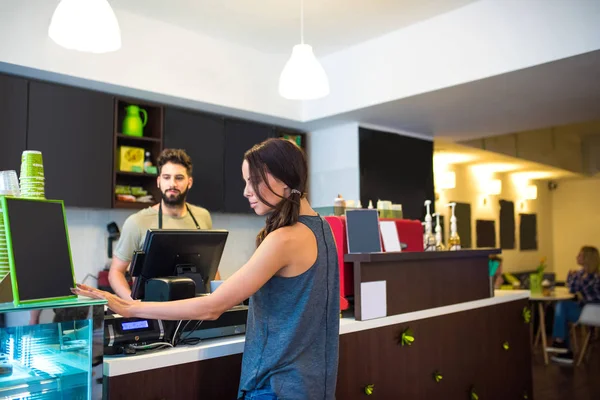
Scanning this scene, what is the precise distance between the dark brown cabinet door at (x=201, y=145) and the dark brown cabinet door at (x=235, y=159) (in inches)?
2.7

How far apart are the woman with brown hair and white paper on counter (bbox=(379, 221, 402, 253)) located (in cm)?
144

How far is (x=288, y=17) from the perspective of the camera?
13.1 ft

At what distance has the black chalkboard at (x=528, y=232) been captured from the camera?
31.6ft

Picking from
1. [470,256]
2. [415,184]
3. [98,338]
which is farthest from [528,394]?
[98,338]

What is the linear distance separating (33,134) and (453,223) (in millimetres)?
2847

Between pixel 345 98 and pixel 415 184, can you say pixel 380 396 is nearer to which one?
pixel 345 98

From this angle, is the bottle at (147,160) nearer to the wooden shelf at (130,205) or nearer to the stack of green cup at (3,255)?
the wooden shelf at (130,205)

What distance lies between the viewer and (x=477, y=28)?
12.4 ft

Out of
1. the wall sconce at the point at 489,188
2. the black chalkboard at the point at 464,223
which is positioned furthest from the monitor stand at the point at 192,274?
the wall sconce at the point at 489,188

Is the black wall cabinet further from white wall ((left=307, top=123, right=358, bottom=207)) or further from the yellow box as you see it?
the yellow box

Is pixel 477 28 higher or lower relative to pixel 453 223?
higher

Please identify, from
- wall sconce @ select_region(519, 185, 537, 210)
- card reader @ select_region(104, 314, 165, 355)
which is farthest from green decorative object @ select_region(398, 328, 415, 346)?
wall sconce @ select_region(519, 185, 537, 210)

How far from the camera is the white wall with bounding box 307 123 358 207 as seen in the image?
5.14 meters

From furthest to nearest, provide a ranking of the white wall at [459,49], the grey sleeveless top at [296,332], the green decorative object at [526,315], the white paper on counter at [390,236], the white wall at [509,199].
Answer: the white wall at [509,199] → the green decorative object at [526,315] → the white wall at [459,49] → the white paper on counter at [390,236] → the grey sleeveless top at [296,332]
